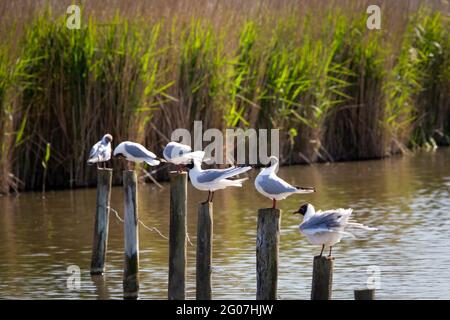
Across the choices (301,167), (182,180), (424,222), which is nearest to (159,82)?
(301,167)

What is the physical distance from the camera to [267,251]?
32.9ft

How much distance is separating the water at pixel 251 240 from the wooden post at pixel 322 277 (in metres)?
1.87

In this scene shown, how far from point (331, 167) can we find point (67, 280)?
826cm

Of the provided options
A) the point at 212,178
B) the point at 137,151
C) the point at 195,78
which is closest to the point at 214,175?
the point at 212,178

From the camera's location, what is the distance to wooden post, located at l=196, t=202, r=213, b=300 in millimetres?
10484

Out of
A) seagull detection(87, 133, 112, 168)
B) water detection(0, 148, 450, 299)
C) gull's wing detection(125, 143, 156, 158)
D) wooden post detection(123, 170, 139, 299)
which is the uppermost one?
gull's wing detection(125, 143, 156, 158)

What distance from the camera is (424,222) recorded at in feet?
49.8

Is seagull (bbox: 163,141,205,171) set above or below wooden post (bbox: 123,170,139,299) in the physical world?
above

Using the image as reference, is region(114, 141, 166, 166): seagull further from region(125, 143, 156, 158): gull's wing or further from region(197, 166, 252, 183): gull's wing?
region(197, 166, 252, 183): gull's wing

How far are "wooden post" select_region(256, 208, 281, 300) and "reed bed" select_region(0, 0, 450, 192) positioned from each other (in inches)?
279

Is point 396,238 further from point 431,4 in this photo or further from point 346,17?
point 431,4

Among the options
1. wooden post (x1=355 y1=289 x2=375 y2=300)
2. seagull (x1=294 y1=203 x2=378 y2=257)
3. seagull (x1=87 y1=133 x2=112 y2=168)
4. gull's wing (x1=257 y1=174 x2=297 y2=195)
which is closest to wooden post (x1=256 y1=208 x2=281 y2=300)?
seagull (x1=294 y1=203 x2=378 y2=257)

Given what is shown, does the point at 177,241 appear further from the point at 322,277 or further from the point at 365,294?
the point at 365,294

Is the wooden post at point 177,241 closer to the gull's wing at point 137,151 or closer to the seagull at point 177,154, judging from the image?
the seagull at point 177,154
